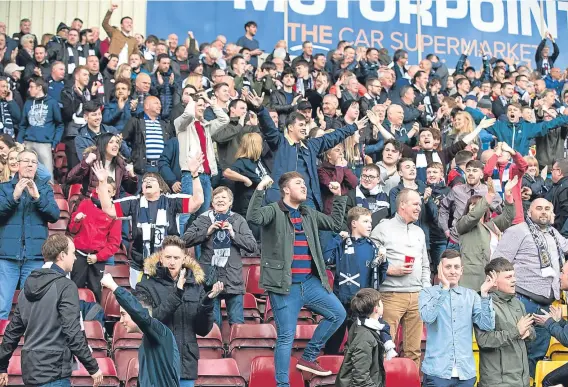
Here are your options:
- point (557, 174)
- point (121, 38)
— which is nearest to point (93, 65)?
point (121, 38)

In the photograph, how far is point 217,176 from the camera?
10.6m

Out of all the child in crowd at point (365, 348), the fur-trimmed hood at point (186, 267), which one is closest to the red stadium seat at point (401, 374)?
the child in crowd at point (365, 348)

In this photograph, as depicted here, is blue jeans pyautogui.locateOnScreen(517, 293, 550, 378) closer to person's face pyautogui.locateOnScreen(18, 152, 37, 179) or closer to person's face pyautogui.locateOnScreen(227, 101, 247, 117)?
person's face pyautogui.locateOnScreen(18, 152, 37, 179)

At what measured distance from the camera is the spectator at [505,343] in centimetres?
698

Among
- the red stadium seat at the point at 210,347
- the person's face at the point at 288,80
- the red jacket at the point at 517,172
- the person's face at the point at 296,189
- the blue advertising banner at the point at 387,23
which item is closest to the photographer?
the person's face at the point at 296,189

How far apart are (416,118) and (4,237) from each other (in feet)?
23.3

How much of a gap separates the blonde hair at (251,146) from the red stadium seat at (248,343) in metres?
2.77

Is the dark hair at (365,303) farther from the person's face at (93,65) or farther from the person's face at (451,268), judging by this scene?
the person's face at (93,65)

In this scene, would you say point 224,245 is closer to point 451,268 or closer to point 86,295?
point 86,295

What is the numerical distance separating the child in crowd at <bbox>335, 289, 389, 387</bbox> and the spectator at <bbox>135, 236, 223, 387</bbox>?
1074 mm

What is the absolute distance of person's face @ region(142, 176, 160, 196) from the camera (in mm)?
8281

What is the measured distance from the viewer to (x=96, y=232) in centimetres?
880

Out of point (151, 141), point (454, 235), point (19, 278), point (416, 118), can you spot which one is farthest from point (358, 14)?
point (19, 278)

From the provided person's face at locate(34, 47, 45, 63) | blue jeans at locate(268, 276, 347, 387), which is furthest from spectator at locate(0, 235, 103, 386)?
person's face at locate(34, 47, 45, 63)
